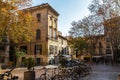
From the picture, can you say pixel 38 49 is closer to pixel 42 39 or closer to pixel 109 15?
pixel 42 39

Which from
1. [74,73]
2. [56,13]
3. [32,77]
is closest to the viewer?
[32,77]

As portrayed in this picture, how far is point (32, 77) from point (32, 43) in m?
32.2

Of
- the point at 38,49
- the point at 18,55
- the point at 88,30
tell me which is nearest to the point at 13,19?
the point at 18,55

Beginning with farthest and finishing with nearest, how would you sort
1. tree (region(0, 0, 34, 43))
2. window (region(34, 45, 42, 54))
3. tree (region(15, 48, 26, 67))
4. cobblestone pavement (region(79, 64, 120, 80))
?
window (region(34, 45, 42, 54)) → tree (region(15, 48, 26, 67)) → tree (region(0, 0, 34, 43)) → cobblestone pavement (region(79, 64, 120, 80))

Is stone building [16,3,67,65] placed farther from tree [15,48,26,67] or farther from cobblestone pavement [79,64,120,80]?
cobblestone pavement [79,64,120,80]

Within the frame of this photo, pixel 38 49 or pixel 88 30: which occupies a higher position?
pixel 88 30

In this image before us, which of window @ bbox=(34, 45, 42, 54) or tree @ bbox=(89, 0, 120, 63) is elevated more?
tree @ bbox=(89, 0, 120, 63)

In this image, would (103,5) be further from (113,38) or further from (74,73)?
(74,73)

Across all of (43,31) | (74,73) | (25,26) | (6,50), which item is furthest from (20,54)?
(74,73)

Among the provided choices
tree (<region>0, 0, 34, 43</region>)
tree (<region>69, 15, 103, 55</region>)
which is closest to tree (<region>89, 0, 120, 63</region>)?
tree (<region>69, 15, 103, 55</region>)

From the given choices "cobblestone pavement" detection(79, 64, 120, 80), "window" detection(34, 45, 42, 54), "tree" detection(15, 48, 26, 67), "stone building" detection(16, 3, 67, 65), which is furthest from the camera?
"window" detection(34, 45, 42, 54)

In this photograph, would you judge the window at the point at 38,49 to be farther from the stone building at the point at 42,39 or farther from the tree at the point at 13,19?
the tree at the point at 13,19

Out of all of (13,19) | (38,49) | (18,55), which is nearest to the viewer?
(13,19)

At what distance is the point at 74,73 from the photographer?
17.9m
